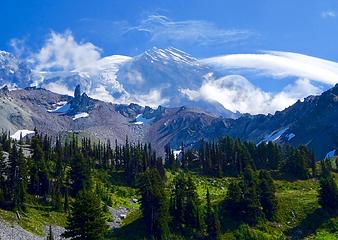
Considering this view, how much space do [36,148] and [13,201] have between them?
41.7 metres

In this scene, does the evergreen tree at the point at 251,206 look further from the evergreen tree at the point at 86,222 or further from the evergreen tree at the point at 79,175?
the evergreen tree at the point at 86,222

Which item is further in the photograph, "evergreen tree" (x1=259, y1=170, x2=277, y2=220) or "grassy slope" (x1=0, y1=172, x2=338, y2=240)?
"evergreen tree" (x1=259, y1=170, x2=277, y2=220)

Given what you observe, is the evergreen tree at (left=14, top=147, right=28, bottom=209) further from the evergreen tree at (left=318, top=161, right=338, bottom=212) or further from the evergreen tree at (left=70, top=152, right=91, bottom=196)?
the evergreen tree at (left=318, top=161, right=338, bottom=212)

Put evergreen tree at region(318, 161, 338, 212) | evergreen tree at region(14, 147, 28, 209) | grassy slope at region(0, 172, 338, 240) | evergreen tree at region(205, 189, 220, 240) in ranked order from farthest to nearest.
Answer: evergreen tree at region(318, 161, 338, 212)
evergreen tree at region(14, 147, 28, 209)
grassy slope at region(0, 172, 338, 240)
evergreen tree at region(205, 189, 220, 240)

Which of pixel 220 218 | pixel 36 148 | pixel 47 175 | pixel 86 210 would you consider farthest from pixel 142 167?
pixel 86 210

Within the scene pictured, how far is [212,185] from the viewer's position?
181375 mm

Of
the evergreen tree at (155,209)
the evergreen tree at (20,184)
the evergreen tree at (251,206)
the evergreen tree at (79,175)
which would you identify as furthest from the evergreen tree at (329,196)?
the evergreen tree at (20,184)

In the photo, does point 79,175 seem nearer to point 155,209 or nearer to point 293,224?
point 155,209

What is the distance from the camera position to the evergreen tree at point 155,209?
11250 cm

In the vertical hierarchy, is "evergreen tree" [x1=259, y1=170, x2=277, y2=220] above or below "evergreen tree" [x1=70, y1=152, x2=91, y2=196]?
below

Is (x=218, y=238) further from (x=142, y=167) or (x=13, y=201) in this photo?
(x=142, y=167)

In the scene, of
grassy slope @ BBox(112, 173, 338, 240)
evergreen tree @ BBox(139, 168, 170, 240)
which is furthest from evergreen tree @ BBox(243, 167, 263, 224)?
evergreen tree @ BBox(139, 168, 170, 240)

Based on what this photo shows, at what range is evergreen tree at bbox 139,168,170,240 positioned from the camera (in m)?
112

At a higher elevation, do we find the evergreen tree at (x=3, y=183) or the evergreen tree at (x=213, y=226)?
the evergreen tree at (x=3, y=183)
